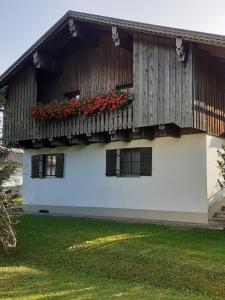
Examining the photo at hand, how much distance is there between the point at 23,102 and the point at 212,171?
7861mm

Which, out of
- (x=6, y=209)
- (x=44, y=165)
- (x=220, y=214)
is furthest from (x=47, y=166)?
(x=6, y=209)

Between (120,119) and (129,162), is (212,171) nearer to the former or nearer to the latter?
(129,162)

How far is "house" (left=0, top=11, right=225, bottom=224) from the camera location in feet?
38.6

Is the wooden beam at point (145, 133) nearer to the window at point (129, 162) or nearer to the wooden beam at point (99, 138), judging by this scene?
the window at point (129, 162)

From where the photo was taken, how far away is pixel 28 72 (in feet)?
52.4

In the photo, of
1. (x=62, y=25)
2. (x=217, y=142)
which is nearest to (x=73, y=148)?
(x=62, y=25)

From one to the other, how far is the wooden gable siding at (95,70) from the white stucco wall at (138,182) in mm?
2108

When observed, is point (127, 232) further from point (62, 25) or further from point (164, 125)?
point (62, 25)

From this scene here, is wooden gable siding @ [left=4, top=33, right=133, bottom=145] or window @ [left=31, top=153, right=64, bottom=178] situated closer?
wooden gable siding @ [left=4, top=33, right=133, bottom=145]

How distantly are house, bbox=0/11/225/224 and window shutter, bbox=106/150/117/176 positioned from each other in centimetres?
4

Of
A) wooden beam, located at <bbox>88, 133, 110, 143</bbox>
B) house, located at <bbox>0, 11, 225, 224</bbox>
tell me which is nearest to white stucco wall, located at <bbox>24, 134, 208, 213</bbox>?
house, located at <bbox>0, 11, 225, 224</bbox>

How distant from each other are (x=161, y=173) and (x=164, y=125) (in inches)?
68.2

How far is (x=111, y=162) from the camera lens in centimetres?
1423

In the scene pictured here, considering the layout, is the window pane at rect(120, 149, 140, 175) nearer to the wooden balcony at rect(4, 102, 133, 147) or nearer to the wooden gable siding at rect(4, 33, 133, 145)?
the wooden balcony at rect(4, 102, 133, 147)
